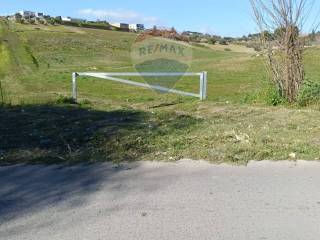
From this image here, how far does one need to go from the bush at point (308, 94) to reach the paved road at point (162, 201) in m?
4.83

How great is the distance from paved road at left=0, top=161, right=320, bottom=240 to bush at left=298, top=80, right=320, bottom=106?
4.83 metres

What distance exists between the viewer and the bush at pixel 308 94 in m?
10.2

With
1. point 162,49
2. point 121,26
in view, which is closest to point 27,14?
point 121,26

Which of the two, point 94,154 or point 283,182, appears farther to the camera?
point 94,154

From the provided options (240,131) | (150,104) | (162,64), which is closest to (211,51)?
(162,64)

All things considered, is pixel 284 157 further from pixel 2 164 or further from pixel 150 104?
pixel 150 104

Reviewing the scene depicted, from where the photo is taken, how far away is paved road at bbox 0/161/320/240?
3.92 m

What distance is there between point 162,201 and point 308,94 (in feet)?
21.9

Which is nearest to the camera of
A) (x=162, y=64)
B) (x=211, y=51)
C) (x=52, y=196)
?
(x=52, y=196)

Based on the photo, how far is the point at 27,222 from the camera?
409cm

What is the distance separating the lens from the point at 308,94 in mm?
10250

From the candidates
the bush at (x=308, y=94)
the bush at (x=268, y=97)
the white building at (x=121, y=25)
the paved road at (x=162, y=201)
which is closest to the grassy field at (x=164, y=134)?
the bush at (x=268, y=97)

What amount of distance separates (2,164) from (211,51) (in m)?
57.8

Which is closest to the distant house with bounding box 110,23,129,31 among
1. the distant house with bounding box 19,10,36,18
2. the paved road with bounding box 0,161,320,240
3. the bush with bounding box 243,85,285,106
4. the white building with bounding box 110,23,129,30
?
the white building with bounding box 110,23,129,30
